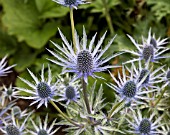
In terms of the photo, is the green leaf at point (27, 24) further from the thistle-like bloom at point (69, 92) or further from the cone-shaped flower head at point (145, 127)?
the cone-shaped flower head at point (145, 127)

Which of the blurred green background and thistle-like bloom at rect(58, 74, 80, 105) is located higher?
the blurred green background

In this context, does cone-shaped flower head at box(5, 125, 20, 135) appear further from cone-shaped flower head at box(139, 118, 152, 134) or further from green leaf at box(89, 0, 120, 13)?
green leaf at box(89, 0, 120, 13)

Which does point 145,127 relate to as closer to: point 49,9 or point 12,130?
point 12,130

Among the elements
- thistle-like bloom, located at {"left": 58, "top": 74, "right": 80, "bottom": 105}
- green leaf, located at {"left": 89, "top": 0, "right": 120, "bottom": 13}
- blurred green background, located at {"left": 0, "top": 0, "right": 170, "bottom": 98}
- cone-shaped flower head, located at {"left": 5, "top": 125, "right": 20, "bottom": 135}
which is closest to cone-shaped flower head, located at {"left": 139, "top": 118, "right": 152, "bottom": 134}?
thistle-like bloom, located at {"left": 58, "top": 74, "right": 80, "bottom": 105}

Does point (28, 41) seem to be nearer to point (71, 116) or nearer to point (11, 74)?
point (11, 74)

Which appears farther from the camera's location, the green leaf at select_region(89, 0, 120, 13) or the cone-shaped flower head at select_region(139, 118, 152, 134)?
the green leaf at select_region(89, 0, 120, 13)

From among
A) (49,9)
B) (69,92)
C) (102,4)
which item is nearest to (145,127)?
(69,92)

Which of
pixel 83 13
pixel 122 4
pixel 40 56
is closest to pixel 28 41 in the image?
pixel 40 56
